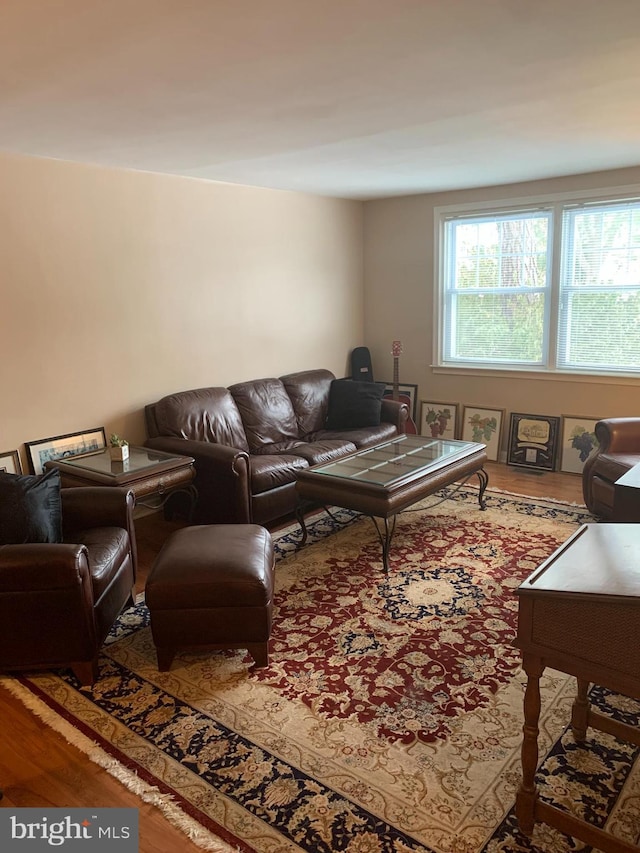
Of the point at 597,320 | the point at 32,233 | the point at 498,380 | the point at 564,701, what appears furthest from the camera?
the point at 498,380

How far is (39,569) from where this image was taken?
7.80 ft

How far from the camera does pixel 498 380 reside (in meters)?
5.66

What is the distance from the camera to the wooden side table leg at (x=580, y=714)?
209 centimetres

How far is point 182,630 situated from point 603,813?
5.26 feet

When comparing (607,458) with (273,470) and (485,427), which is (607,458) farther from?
(273,470)

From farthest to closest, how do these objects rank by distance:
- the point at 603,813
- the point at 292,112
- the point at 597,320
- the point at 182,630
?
the point at 597,320 → the point at 292,112 → the point at 182,630 → the point at 603,813

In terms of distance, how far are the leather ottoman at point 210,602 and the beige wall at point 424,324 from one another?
364 centimetres

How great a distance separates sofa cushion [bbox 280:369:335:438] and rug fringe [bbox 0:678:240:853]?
3083 mm

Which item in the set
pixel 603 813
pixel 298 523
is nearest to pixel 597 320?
pixel 298 523

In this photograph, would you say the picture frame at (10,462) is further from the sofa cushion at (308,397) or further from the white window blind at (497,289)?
the white window blind at (497,289)

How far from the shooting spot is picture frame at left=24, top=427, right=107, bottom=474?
374cm

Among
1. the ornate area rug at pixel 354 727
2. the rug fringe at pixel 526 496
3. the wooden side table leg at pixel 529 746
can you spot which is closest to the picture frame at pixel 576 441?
the rug fringe at pixel 526 496

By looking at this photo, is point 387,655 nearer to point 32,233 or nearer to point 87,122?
point 87,122

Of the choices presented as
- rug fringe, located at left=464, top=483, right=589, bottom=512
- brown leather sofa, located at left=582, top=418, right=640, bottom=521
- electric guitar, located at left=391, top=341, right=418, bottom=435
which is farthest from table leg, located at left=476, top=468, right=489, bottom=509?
electric guitar, located at left=391, top=341, right=418, bottom=435
